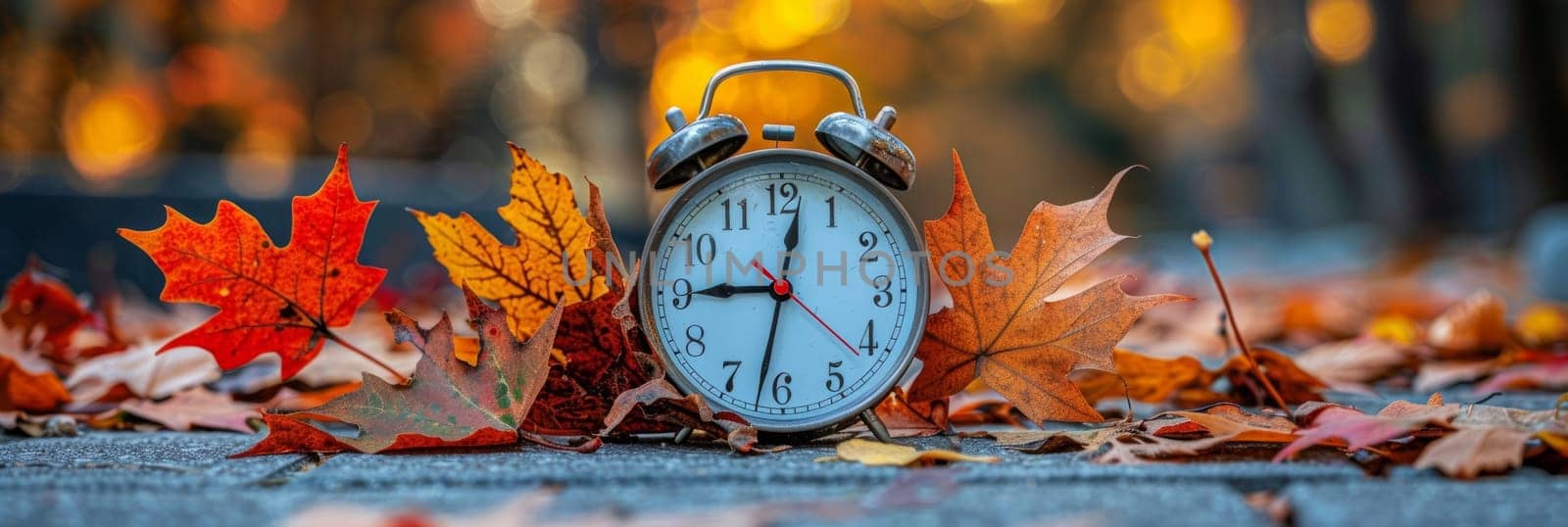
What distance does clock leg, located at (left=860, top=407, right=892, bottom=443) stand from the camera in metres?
1.73

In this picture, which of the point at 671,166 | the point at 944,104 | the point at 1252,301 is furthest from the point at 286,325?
the point at 944,104

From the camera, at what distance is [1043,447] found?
1.68 meters

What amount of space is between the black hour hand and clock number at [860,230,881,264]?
0.15m

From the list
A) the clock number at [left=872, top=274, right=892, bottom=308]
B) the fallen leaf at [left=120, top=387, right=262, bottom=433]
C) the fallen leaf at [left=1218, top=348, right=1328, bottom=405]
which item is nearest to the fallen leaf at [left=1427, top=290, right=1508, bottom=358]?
the fallen leaf at [left=1218, top=348, right=1328, bottom=405]

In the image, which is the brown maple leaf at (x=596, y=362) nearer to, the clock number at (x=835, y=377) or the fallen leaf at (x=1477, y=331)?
the clock number at (x=835, y=377)

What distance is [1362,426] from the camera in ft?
4.81

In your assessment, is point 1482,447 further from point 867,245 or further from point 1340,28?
point 1340,28

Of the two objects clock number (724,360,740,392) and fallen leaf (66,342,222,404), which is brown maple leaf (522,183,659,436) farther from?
fallen leaf (66,342,222,404)

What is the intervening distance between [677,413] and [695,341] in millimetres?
110

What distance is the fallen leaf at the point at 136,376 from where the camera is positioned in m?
2.26

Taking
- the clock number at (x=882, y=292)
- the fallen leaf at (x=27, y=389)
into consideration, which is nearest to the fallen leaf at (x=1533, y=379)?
the clock number at (x=882, y=292)

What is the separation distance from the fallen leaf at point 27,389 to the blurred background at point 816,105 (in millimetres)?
1052

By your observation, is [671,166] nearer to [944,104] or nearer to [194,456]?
[194,456]

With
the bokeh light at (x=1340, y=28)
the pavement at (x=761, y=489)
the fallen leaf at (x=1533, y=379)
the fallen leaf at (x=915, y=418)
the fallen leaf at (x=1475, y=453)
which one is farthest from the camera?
the bokeh light at (x=1340, y=28)
